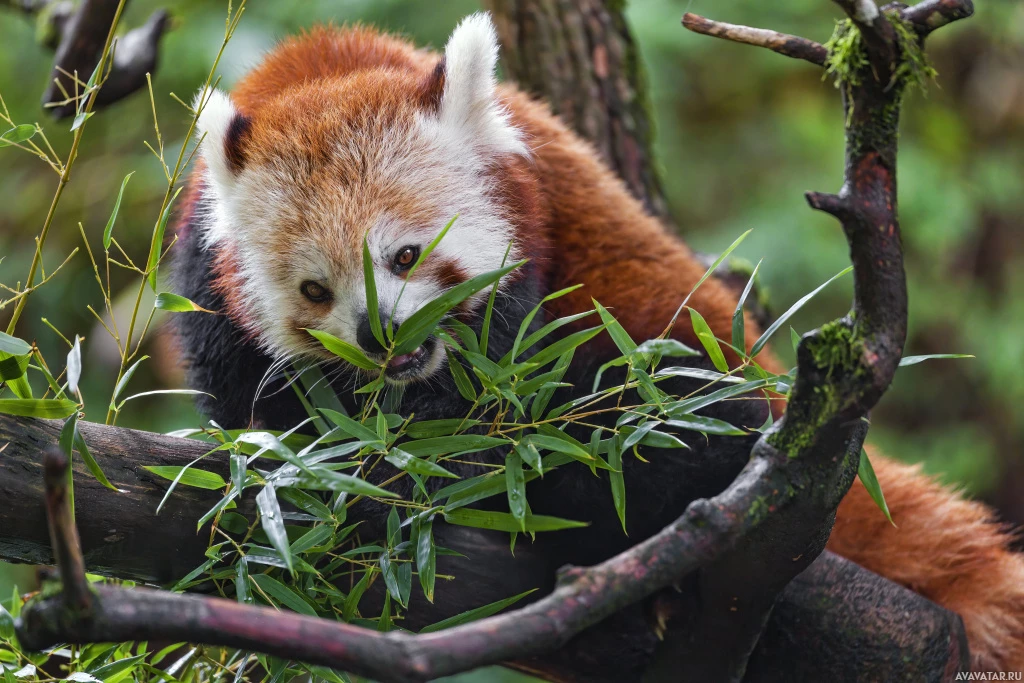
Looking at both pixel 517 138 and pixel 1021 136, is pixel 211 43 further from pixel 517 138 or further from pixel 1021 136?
pixel 1021 136

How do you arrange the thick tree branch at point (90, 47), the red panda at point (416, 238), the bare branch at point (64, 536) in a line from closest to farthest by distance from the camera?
the bare branch at point (64, 536) < the red panda at point (416, 238) < the thick tree branch at point (90, 47)

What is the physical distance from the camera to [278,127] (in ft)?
6.01

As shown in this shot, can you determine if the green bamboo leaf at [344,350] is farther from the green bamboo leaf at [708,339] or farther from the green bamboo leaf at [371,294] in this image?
the green bamboo leaf at [708,339]

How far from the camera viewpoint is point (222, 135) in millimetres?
1803

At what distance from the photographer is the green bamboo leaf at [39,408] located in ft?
4.48

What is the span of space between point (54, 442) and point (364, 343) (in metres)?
0.54

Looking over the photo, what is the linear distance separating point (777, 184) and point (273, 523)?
463 centimetres

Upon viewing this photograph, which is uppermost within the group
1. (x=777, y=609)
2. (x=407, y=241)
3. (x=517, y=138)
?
(x=517, y=138)

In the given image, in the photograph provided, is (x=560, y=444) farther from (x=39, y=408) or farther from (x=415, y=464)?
(x=39, y=408)

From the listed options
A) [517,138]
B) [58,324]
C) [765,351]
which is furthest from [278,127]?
[58,324]

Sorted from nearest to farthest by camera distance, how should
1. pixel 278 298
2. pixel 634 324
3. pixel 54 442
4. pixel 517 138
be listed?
1. pixel 54 442
2. pixel 278 298
3. pixel 517 138
4. pixel 634 324

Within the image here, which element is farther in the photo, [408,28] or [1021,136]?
[1021,136]

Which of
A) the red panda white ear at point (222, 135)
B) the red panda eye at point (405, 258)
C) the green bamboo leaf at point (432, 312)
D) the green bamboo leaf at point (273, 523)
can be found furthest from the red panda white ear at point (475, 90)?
the green bamboo leaf at point (273, 523)

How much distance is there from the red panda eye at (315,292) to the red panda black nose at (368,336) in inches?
5.2
